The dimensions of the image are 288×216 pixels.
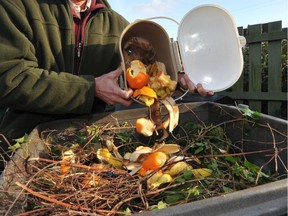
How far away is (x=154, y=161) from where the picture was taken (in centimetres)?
96

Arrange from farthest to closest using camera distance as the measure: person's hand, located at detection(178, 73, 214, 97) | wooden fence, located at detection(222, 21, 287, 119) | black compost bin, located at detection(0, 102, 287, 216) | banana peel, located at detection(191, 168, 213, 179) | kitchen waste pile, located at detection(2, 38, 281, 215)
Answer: wooden fence, located at detection(222, 21, 287, 119)
person's hand, located at detection(178, 73, 214, 97)
banana peel, located at detection(191, 168, 213, 179)
kitchen waste pile, located at detection(2, 38, 281, 215)
black compost bin, located at detection(0, 102, 287, 216)

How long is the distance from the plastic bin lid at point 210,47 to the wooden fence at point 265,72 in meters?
2.13

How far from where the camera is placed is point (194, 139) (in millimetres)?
1194

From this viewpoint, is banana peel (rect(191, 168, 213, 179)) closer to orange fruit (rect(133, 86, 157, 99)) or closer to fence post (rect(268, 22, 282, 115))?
orange fruit (rect(133, 86, 157, 99))

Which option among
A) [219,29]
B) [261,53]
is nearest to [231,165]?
[219,29]

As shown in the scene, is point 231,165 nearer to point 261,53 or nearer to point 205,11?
point 205,11

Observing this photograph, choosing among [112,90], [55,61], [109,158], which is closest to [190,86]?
[112,90]

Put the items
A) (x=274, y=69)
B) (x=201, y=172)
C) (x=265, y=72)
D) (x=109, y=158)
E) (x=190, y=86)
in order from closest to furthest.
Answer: (x=201, y=172)
(x=109, y=158)
(x=190, y=86)
(x=274, y=69)
(x=265, y=72)

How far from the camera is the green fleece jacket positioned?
1187mm

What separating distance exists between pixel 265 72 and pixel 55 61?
262 centimetres

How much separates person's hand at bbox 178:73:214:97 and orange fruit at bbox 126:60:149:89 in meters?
0.18

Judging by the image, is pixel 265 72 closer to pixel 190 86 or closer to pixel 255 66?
pixel 255 66

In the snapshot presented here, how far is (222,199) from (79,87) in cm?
76

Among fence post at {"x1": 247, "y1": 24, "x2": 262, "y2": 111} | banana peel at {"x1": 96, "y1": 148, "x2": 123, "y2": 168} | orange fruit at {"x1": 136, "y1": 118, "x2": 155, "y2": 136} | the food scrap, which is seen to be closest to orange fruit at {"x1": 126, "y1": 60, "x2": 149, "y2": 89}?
the food scrap
